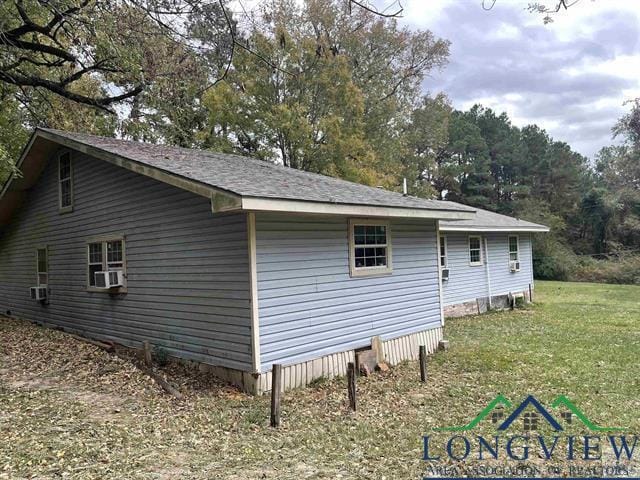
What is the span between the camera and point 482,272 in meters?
14.9

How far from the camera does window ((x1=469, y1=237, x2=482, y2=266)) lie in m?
14.5

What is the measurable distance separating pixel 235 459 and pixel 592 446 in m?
3.53

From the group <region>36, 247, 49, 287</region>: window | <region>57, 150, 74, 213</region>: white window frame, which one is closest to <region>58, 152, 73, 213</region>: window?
<region>57, 150, 74, 213</region>: white window frame

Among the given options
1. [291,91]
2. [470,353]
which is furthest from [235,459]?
[291,91]

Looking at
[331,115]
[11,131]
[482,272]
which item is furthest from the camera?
[331,115]

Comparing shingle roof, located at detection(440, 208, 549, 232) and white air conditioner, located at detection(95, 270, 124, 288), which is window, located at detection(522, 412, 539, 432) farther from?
shingle roof, located at detection(440, 208, 549, 232)

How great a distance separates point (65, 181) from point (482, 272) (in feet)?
40.7

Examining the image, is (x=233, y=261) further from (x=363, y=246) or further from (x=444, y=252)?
(x=444, y=252)

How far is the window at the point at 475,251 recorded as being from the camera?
14.5 metres

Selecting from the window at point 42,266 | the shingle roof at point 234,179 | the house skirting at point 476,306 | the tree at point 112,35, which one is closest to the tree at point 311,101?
the tree at point 112,35

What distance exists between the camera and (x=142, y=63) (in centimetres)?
966

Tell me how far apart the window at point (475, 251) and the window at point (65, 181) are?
11452 millimetres

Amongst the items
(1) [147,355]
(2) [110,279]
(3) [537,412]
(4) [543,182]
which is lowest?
(3) [537,412]
